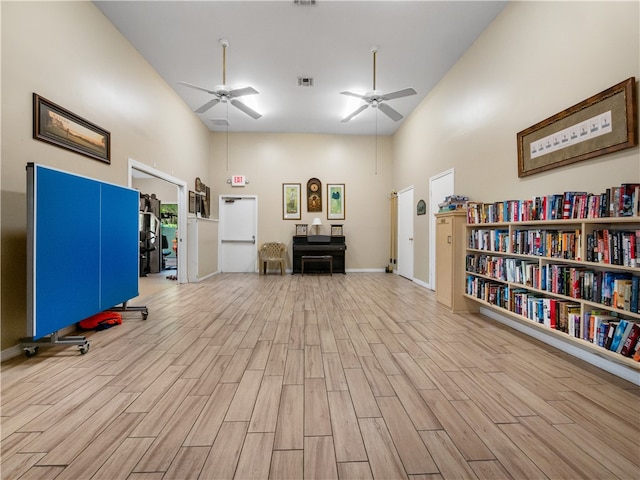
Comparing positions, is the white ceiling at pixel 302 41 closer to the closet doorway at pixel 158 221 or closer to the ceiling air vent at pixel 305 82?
the ceiling air vent at pixel 305 82

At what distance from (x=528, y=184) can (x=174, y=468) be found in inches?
139

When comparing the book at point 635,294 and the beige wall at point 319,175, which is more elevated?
the beige wall at point 319,175

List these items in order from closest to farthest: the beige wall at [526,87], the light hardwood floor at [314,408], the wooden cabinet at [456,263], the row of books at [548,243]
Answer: the light hardwood floor at [314,408] < the beige wall at [526,87] < the row of books at [548,243] < the wooden cabinet at [456,263]

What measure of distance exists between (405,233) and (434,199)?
5.21 ft

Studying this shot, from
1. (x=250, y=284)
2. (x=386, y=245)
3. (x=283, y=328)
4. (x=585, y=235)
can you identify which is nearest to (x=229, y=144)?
(x=250, y=284)

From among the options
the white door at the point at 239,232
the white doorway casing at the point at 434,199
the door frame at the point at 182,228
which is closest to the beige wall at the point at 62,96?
the door frame at the point at 182,228

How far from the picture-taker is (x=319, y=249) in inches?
273

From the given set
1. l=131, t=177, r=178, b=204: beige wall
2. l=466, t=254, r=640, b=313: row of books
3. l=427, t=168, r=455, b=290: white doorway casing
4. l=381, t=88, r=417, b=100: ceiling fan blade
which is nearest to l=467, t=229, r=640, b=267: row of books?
l=466, t=254, r=640, b=313: row of books

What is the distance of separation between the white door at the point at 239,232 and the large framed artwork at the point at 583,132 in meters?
5.84

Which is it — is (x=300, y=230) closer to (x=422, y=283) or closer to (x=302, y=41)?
(x=422, y=283)

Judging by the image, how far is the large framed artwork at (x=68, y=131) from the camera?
95.3 inches

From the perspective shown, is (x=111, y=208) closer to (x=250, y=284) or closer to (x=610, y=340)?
(x=250, y=284)

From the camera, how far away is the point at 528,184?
2.82m

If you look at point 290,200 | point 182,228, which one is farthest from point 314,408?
point 290,200
